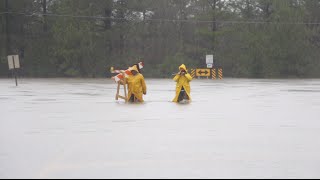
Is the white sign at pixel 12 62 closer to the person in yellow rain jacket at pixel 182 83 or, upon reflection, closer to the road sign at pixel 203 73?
the person in yellow rain jacket at pixel 182 83

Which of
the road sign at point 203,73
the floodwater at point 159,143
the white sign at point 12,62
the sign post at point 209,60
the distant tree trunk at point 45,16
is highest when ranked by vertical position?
the distant tree trunk at point 45,16

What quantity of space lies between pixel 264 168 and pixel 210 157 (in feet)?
3.80

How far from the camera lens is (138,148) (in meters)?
10.6

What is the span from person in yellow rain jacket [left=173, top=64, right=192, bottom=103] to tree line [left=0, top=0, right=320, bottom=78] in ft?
138

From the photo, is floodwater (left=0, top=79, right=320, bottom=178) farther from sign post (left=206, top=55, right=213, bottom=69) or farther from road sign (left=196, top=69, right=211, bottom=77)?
road sign (left=196, top=69, right=211, bottom=77)

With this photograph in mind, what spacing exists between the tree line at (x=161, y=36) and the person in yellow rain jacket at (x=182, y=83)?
42160 mm

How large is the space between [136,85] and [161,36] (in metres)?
49.2

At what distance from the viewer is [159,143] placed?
11.2 m

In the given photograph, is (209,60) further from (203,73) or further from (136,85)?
(136,85)

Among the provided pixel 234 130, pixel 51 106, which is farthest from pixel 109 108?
pixel 234 130

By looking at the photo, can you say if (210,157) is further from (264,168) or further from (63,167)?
(63,167)

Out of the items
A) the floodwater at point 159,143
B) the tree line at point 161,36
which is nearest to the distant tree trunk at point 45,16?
the tree line at point 161,36

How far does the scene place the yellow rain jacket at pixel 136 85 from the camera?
21719mm

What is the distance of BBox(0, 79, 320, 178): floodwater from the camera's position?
8562mm
